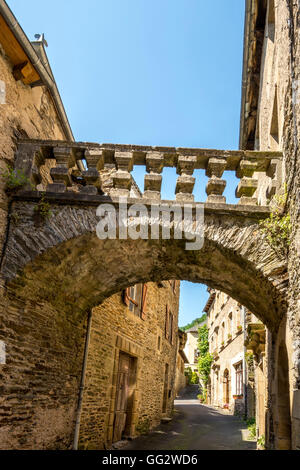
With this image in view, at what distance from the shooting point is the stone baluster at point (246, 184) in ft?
14.7

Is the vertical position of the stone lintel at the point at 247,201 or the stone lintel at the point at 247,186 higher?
the stone lintel at the point at 247,186

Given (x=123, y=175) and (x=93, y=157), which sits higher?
(x=93, y=157)

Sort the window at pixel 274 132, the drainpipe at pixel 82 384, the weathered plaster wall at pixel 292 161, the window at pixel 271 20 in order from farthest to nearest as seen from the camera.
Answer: the window at pixel 271 20
the drainpipe at pixel 82 384
the window at pixel 274 132
the weathered plaster wall at pixel 292 161

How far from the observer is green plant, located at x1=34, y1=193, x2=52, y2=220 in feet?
14.4

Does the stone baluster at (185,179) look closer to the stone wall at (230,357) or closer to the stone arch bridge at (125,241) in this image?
the stone arch bridge at (125,241)

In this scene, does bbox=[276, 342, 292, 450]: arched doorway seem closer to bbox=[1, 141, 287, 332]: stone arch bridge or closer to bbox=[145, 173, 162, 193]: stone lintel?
bbox=[1, 141, 287, 332]: stone arch bridge

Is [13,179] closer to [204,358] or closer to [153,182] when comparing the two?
[153,182]

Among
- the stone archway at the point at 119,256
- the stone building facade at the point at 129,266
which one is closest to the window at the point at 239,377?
the stone building facade at the point at 129,266

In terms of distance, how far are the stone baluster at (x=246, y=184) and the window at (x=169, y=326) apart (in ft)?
32.6

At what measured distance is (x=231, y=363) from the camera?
16500mm

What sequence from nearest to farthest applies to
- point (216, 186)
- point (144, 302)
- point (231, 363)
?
1. point (216, 186)
2. point (144, 302)
3. point (231, 363)

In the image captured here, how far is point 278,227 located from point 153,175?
1.53 meters

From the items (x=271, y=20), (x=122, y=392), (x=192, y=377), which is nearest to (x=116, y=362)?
(x=122, y=392)

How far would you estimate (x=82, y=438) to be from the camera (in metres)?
6.33
